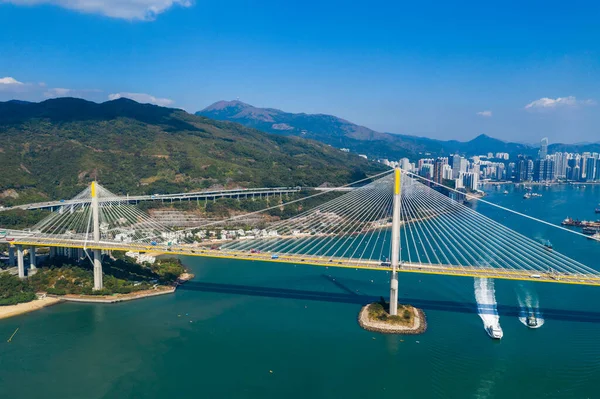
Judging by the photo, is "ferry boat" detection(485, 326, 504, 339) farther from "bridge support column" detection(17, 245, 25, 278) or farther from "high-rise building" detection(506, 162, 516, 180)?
"high-rise building" detection(506, 162, 516, 180)

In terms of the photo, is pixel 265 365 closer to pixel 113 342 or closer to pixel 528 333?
pixel 113 342

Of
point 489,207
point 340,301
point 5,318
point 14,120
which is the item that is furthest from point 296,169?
point 5,318

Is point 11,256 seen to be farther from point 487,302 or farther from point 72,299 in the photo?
point 487,302

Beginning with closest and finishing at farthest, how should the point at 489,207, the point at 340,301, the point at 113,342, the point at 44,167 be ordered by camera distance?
1. the point at 113,342
2. the point at 340,301
3. the point at 44,167
4. the point at 489,207

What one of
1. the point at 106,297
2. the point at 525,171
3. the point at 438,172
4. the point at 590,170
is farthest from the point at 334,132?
the point at 106,297

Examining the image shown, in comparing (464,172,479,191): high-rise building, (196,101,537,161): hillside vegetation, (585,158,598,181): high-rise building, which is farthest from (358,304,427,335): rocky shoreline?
(196,101,537,161): hillside vegetation

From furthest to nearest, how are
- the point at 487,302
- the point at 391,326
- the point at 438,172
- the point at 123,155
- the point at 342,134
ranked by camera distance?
the point at 342,134 → the point at 438,172 → the point at 123,155 → the point at 487,302 → the point at 391,326
